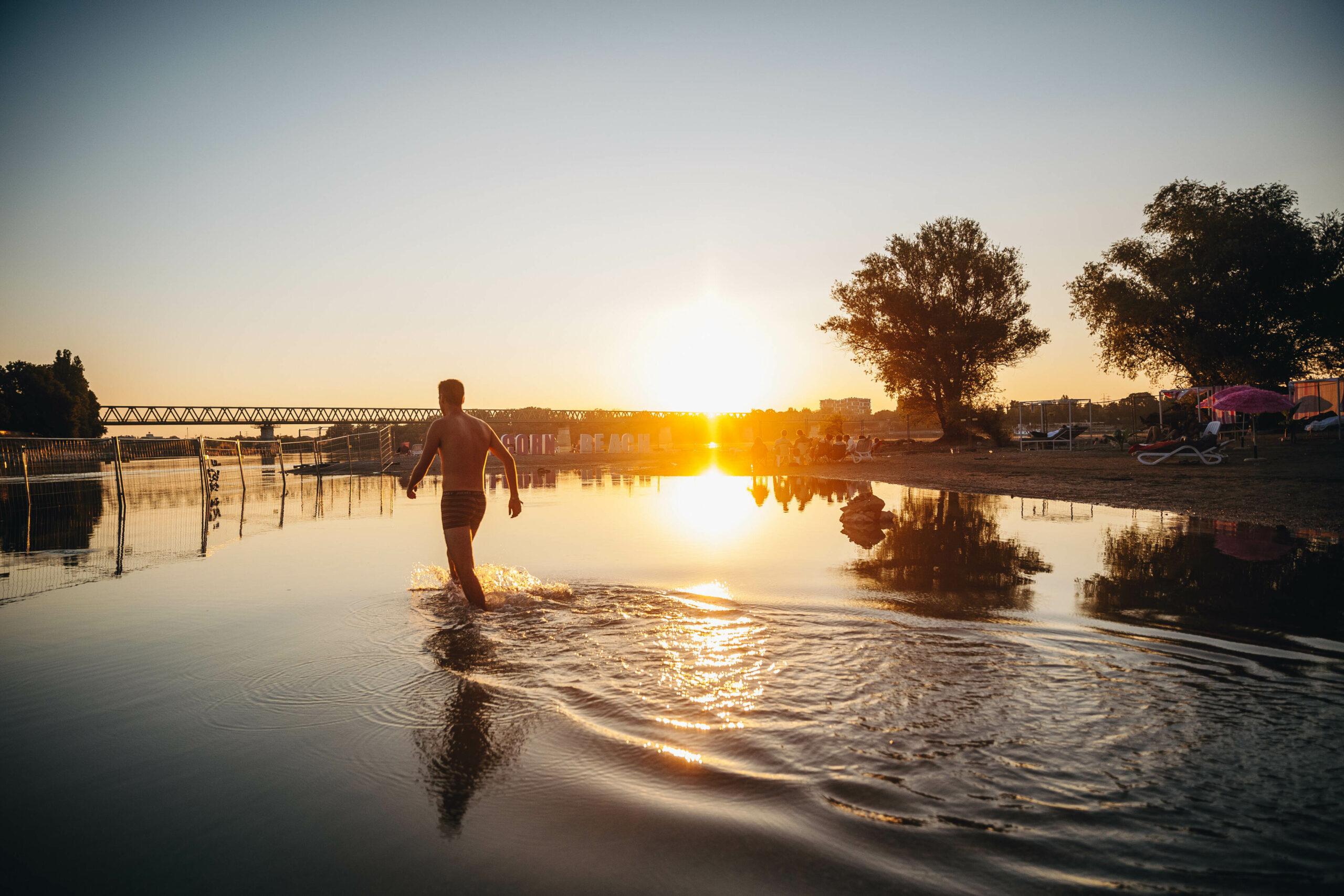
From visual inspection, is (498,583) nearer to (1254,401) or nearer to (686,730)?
(686,730)

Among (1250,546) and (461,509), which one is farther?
(1250,546)

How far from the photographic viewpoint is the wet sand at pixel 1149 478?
44.4ft

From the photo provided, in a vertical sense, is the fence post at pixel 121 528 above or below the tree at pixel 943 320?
below

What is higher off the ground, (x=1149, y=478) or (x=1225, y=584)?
(x=1149, y=478)

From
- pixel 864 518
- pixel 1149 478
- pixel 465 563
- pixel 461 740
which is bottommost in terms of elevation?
pixel 461 740

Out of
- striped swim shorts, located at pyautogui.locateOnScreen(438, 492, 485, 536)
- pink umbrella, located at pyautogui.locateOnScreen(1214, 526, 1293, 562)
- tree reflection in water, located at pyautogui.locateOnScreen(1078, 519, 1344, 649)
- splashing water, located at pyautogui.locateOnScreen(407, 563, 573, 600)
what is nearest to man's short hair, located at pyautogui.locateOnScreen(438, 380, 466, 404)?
striped swim shorts, located at pyautogui.locateOnScreen(438, 492, 485, 536)

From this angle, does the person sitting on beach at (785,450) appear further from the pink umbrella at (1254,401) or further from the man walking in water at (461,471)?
the man walking in water at (461,471)

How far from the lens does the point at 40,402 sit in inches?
2926

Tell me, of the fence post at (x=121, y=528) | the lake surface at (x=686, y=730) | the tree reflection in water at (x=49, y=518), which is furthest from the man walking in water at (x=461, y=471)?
the tree reflection in water at (x=49, y=518)

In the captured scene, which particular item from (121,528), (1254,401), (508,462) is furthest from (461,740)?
(1254,401)

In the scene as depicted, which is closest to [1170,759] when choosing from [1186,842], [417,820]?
[1186,842]

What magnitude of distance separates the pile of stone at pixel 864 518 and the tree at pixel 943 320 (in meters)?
30.4

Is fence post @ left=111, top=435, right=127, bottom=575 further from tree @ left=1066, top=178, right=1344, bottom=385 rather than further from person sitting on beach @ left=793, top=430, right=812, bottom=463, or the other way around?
tree @ left=1066, top=178, right=1344, bottom=385

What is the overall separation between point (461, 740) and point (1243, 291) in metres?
42.2
